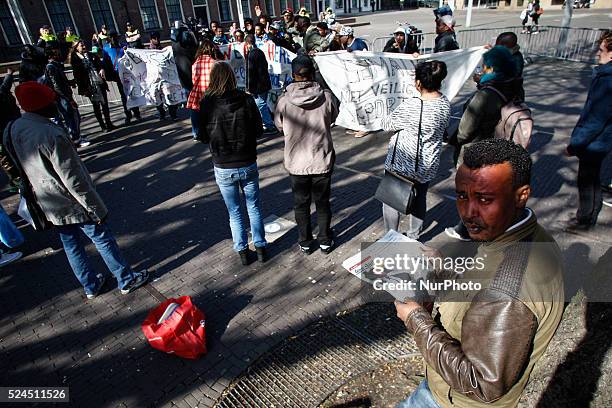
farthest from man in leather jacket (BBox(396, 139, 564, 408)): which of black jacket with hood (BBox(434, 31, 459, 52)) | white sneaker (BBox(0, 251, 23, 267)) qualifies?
black jacket with hood (BBox(434, 31, 459, 52))

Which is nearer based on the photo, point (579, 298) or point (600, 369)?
point (600, 369)

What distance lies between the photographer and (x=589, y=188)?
4.25 m

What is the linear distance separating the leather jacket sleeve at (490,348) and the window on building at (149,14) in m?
34.3

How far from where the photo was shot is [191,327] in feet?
10.3

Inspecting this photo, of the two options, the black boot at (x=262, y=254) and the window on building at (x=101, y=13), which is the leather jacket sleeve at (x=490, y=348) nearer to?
the black boot at (x=262, y=254)

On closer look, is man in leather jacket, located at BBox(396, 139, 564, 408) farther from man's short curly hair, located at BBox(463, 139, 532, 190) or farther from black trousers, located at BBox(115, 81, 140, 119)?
black trousers, located at BBox(115, 81, 140, 119)

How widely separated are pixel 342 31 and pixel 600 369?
823 centimetres

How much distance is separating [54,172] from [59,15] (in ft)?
98.5

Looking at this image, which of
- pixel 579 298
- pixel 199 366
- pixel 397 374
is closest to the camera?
pixel 579 298

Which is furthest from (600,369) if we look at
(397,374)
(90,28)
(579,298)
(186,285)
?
(90,28)

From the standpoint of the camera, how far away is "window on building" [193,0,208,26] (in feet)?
104

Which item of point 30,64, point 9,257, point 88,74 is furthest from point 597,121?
point 88,74

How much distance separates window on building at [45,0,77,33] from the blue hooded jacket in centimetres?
3169

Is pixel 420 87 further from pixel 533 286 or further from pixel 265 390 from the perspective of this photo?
pixel 265 390
